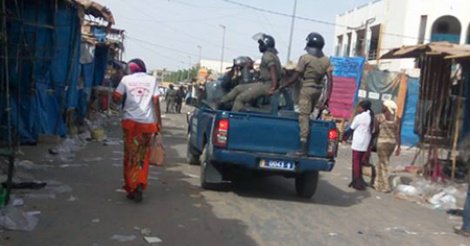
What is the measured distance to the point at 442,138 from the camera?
14.0 meters

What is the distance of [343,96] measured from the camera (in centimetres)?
2431

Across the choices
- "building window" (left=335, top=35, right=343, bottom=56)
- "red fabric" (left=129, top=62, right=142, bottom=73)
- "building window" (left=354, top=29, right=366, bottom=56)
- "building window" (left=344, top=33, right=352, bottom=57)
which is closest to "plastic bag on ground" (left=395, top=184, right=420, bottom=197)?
"red fabric" (left=129, top=62, right=142, bottom=73)

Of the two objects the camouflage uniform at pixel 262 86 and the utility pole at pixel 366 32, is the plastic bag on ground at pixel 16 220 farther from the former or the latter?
the utility pole at pixel 366 32

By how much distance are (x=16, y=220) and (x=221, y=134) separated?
11.1ft

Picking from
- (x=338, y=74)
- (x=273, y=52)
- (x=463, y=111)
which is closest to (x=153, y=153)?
(x=273, y=52)

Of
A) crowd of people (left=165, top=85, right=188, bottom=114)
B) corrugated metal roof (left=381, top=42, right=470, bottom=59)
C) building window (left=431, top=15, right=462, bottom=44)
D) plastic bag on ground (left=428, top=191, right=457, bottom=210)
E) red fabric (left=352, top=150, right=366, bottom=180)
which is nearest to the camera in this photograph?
plastic bag on ground (left=428, top=191, right=457, bottom=210)

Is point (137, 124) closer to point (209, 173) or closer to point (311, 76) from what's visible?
point (209, 173)

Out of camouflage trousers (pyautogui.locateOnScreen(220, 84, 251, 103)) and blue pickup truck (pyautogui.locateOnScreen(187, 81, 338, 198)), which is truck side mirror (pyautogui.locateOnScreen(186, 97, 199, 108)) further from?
blue pickup truck (pyautogui.locateOnScreen(187, 81, 338, 198))

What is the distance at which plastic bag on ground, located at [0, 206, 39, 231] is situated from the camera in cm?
616

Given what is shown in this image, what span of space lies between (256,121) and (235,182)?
1.94 m

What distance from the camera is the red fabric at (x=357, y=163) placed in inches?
458

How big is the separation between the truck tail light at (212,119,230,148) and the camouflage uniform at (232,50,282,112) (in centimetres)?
105

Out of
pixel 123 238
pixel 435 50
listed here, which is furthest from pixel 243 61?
pixel 123 238

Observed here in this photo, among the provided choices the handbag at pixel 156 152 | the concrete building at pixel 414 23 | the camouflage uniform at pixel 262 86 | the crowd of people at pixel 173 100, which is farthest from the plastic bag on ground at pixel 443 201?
the crowd of people at pixel 173 100
